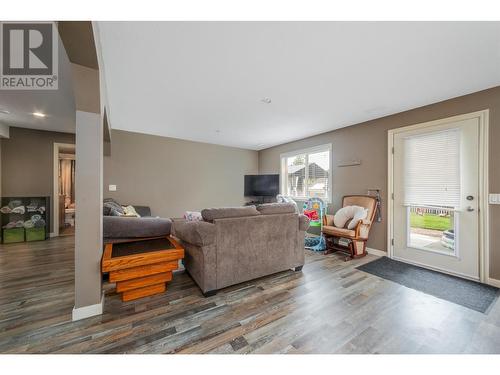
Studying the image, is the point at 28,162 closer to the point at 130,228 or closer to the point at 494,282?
the point at 130,228

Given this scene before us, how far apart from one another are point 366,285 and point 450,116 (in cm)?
262

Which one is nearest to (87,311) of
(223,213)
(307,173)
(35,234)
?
(223,213)

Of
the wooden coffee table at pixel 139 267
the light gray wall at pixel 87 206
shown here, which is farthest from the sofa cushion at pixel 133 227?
the light gray wall at pixel 87 206

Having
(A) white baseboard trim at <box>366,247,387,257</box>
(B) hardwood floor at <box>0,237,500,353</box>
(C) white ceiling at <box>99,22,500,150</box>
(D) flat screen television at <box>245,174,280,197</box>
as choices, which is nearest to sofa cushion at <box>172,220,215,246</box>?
(B) hardwood floor at <box>0,237,500,353</box>

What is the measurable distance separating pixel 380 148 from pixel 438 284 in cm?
217

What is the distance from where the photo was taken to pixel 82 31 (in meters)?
1.21

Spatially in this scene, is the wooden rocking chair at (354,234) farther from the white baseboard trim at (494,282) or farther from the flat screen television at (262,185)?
the flat screen television at (262,185)

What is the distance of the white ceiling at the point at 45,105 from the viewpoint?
227 cm

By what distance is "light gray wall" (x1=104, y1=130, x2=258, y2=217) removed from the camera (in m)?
4.43

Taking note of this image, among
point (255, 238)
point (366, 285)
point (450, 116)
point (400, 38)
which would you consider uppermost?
point (400, 38)

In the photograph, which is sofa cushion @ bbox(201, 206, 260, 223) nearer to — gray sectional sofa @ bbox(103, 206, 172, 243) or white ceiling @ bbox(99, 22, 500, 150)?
gray sectional sofa @ bbox(103, 206, 172, 243)

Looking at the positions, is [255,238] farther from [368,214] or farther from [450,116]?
[450,116]
